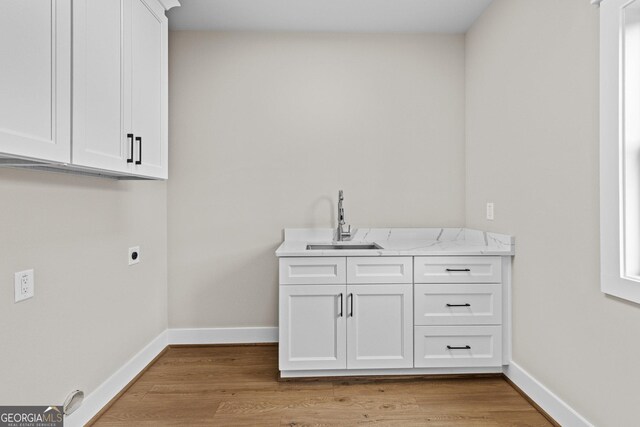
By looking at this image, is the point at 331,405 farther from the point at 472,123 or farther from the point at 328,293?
the point at 472,123

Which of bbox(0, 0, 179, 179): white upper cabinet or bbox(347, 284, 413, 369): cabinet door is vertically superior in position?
bbox(0, 0, 179, 179): white upper cabinet

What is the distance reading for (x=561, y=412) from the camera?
1.95 metres

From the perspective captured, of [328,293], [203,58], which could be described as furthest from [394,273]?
[203,58]

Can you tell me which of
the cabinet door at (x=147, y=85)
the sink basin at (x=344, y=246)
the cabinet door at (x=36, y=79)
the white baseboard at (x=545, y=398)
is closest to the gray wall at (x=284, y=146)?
the sink basin at (x=344, y=246)

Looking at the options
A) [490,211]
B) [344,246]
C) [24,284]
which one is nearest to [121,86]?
[24,284]

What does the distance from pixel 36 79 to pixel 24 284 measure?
2.71 feet

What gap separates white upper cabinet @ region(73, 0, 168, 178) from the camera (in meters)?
1.50

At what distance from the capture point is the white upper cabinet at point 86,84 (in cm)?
116

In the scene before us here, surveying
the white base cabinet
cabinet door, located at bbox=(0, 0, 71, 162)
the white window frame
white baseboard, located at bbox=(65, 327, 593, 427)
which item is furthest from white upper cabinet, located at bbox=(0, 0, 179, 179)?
the white window frame

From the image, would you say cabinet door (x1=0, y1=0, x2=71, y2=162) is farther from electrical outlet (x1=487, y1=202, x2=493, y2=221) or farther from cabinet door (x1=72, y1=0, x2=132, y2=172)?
electrical outlet (x1=487, y1=202, x2=493, y2=221)

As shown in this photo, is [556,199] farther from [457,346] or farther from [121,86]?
[121,86]

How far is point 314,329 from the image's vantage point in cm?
242

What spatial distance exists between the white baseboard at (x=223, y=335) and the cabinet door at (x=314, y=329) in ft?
2.33

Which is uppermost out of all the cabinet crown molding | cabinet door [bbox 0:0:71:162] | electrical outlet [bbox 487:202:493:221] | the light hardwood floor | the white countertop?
the cabinet crown molding
